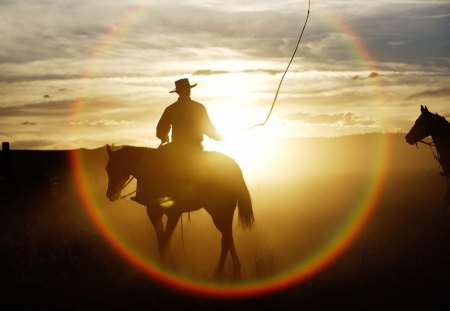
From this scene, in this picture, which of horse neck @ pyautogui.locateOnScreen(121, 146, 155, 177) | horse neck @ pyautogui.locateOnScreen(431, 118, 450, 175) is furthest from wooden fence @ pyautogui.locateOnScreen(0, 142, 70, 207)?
horse neck @ pyautogui.locateOnScreen(431, 118, 450, 175)

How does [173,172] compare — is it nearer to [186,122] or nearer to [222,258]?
[186,122]

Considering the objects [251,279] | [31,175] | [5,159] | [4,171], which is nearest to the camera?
[251,279]

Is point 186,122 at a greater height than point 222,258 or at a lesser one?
greater

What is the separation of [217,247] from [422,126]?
6932 millimetres

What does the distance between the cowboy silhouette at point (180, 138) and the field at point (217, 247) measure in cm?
164

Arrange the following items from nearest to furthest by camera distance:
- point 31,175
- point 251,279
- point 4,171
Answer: point 251,279
point 4,171
point 31,175

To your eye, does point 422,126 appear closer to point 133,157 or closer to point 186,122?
point 186,122

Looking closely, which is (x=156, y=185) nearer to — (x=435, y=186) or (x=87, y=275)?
(x=87, y=275)

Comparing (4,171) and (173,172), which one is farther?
(4,171)

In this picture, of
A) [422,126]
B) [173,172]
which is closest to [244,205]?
[173,172]

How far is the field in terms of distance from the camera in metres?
8.52

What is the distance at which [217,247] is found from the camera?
13008 millimetres

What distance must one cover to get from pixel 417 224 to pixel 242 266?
591 cm

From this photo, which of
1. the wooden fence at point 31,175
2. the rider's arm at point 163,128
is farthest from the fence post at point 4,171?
the rider's arm at point 163,128
